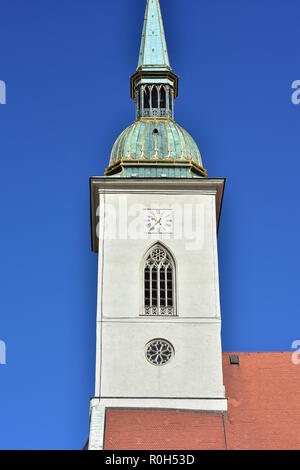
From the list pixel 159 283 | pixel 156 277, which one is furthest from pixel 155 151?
pixel 159 283

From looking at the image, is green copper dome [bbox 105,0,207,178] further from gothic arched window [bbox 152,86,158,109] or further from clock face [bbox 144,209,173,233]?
clock face [bbox 144,209,173,233]

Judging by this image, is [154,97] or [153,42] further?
[153,42]

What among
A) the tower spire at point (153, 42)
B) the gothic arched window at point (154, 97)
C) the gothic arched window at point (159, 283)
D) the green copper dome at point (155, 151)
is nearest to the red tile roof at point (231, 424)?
the gothic arched window at point (159, 283)

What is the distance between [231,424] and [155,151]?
11533 millimetres

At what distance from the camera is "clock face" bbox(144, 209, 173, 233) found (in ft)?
149

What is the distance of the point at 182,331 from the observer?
143 ft

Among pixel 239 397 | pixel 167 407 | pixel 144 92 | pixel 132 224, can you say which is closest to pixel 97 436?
pixel 167 407

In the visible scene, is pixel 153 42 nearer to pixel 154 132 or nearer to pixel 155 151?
pixel 154 132

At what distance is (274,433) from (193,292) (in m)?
6.13

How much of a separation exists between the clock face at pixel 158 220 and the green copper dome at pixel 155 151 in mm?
1723

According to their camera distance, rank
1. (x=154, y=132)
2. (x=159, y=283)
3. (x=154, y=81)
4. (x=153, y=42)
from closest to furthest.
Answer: (x=159, y=283), (x=154, y=132), (x=154, y=81), (x=153, y=42)

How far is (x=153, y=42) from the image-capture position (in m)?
51.8

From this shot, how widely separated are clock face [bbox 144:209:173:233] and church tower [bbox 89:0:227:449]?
38mm
